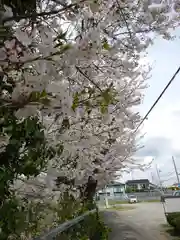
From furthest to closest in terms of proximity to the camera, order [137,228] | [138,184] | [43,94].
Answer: [138,184]
[137,228]
[43,94]

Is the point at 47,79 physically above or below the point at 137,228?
above

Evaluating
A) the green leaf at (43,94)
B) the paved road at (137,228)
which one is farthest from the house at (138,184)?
the green leaf at (43,94)

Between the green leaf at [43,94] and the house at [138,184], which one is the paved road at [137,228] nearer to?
the green leaf at [43,94]

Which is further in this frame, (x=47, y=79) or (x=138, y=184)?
(x=138, y=184)

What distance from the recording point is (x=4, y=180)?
116 centimetres

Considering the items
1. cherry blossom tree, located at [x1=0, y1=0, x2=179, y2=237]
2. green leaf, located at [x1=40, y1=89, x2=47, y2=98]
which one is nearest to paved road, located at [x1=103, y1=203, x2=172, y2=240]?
cherry blossom tree, located at [x1=0, y1=0, x2=179, y2=237]

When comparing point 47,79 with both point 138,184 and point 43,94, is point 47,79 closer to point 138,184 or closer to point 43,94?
point 43,94

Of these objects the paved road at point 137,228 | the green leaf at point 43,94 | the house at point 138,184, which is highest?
the house at point 138,184

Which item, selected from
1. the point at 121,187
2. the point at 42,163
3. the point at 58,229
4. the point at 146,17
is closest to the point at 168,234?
the point at 58,229

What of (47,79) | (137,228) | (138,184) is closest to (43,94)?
(47,79)

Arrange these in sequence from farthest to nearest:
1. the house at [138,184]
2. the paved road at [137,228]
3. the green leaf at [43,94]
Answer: the house at [138,184] → the paved road at [137,228] → the green leaf at [43,94]

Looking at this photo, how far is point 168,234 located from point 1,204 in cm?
1009

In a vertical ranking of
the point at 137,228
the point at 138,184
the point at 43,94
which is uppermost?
the point at 138,184

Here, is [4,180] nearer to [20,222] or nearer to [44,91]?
[20,222]
